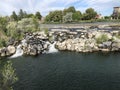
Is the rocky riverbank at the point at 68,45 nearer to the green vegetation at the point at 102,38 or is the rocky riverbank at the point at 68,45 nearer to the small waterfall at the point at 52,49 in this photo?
the green vegetation at the point at 102,38

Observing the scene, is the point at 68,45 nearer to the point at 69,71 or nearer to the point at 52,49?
the point at 52,49

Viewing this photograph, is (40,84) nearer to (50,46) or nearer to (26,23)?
→ (50,46)

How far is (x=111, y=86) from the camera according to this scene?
218 ft

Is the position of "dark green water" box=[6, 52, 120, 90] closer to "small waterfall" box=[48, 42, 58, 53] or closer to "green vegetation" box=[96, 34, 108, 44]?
"small waterfall" box=[48, 42, 58, 53]

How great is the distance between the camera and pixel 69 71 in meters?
82.3

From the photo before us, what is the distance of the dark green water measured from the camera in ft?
226

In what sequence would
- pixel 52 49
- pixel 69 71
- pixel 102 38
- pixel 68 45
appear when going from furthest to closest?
pixel 52 49, pixel 68 45, pixel 102 38, pixel 69 71

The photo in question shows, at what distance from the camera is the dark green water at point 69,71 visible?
68750 millimetres

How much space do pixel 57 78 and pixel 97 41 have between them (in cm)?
5196

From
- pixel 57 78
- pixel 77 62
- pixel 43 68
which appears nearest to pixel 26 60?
pixel 43 68

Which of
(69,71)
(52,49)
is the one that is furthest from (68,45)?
(69,71)

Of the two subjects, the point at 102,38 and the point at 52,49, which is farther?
the point at 52,49

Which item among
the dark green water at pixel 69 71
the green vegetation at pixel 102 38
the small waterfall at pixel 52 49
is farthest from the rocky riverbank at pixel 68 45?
the dark green water at pixel 69 71

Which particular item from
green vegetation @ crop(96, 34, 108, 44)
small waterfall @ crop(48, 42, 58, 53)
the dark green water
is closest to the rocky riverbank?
green vegetation @ crop(96, 34, 108, 44)
